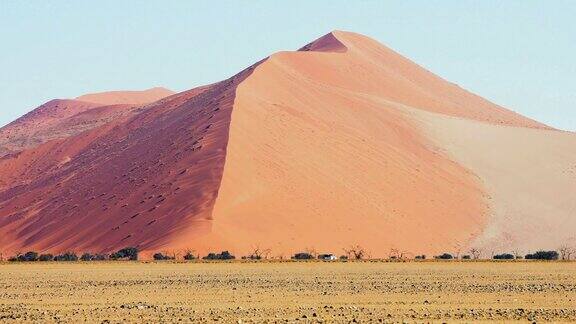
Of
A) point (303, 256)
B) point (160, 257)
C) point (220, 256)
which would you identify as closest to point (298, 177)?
point (303, 256)

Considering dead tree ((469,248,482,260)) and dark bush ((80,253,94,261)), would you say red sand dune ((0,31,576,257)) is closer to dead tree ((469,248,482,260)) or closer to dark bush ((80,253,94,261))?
dead tree ((469,248,482,260))

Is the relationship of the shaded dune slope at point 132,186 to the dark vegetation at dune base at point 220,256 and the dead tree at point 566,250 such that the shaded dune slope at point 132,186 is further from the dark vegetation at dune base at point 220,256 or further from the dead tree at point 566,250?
the dead tree at point 566,250

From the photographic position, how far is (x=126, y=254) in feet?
233

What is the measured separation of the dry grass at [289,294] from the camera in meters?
26.3

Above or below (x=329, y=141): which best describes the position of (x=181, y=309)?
below

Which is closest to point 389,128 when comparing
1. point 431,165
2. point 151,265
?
point 431,165

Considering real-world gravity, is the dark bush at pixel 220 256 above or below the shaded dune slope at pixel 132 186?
below

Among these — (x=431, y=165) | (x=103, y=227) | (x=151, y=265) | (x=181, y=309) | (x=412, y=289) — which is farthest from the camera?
(x=431, y=165)

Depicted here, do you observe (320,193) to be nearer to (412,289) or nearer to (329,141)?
(329,141)

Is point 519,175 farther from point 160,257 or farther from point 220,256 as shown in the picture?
point 160,257

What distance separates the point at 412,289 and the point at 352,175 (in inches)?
2260

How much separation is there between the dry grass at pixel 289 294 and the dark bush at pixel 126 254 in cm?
1427

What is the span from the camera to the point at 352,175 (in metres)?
92.9

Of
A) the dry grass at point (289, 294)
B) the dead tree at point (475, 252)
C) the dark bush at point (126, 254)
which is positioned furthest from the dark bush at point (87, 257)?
the dead tree at point (475, 252)
